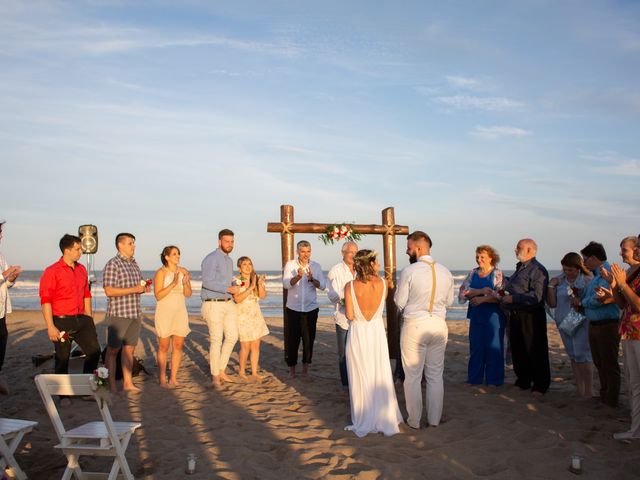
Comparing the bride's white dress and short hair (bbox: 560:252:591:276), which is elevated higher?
short hair (bbox: 560:252:591:276)

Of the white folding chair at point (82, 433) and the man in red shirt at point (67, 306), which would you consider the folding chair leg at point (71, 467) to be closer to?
the white folding chair at point (82, 433)

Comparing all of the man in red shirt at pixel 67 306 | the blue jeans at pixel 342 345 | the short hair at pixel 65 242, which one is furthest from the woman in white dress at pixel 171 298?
the blue jeans at pixel 342 345

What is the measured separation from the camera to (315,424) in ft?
21.1

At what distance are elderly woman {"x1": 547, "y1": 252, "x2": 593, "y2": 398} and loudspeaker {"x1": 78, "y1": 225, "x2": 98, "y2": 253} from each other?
27.1 feet

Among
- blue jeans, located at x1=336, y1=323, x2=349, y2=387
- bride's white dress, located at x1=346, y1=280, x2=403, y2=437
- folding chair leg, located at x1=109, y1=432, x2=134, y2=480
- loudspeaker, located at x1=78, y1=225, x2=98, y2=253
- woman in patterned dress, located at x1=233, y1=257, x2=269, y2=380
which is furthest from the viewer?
loudspeaker, located at x1=78, y1=225, x2=98, y2=253

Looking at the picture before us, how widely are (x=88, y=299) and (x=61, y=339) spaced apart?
0.76 meters

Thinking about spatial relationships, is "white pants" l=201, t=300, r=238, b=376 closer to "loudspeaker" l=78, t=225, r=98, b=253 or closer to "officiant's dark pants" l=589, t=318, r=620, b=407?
Result: "loudspeaker" l=78, t=225, r=98, b=253

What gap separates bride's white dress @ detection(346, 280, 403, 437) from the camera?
6051mm

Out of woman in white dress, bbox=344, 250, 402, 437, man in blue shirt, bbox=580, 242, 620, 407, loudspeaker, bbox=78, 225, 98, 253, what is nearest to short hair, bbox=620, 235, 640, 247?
man in blue shirt, bbox=580, 242, 620, 407

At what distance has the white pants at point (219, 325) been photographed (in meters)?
8.18

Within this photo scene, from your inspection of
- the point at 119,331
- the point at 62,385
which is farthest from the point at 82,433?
the point at 119,331

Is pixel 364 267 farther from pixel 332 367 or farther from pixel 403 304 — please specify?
pixel 332 367

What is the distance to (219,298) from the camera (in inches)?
Answer: 324

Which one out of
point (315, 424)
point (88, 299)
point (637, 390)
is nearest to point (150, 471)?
point (315, 424)
